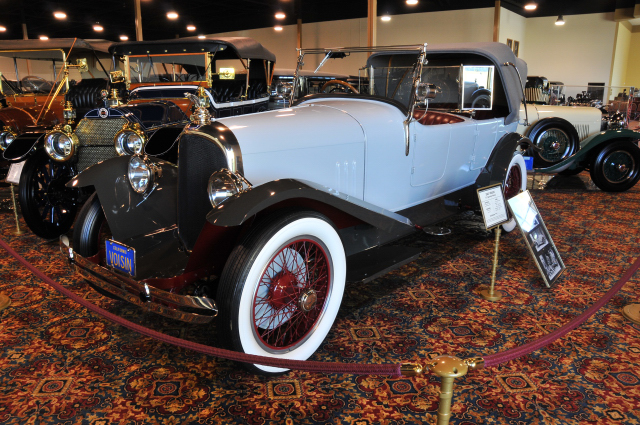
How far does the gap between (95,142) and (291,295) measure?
323 cm

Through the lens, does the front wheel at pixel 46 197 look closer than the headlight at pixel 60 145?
No

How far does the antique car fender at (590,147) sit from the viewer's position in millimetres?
6215

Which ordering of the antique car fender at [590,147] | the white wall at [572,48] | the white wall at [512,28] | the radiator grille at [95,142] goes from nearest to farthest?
the radiator grille at [95,142] → the antique car fender at [590,147] → the white wall at [512,28] → the white wall at [572,48]

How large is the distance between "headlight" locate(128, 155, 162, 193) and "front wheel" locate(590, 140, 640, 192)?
20.5 feet

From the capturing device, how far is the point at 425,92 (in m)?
3.04

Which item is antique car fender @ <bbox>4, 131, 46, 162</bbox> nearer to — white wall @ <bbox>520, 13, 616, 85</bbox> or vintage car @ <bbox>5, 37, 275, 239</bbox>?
vintage car @ <bbox>5, 37, 275, 239</bbox>

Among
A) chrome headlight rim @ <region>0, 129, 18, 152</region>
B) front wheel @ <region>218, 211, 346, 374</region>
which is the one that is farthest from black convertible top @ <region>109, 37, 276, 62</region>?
front wheel @ <region>218, 211, 346, 374</region>

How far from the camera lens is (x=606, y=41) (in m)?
14.0

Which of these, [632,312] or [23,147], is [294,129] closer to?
[632,312]

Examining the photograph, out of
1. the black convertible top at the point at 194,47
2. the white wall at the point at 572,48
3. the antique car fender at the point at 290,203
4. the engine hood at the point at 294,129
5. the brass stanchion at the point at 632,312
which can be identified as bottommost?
the brass stanchion at the point at 632,312

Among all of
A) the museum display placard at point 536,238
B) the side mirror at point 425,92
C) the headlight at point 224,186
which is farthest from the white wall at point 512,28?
the headlight at point 224,186

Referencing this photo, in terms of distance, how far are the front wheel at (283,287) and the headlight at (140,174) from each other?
110 cm

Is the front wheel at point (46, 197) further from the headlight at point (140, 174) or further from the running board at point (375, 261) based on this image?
the running board at point (375, 261)

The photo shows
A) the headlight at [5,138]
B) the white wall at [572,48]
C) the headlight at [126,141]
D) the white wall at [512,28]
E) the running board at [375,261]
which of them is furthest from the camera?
the white wall at [572,48]
